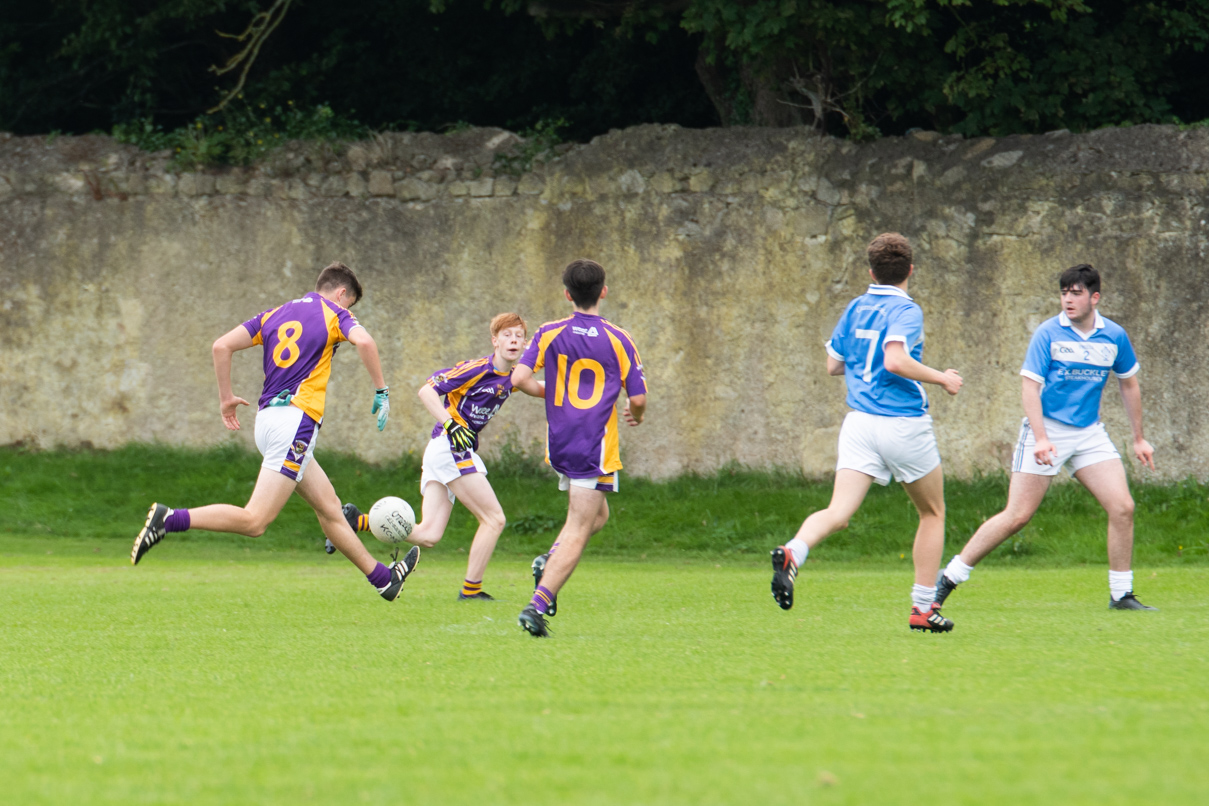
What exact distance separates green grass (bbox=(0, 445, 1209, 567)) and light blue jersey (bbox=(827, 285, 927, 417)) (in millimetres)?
6008

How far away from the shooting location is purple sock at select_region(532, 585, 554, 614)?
6200mm

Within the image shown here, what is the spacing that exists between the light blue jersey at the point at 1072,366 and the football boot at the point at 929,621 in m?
1.69

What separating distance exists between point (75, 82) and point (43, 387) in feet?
16.2

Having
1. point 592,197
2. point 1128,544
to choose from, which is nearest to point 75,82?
point 592,197

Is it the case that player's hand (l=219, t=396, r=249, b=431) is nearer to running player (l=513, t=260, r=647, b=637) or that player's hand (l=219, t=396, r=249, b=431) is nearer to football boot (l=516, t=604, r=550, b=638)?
running player (l=513, t=260, r=647, b=637)

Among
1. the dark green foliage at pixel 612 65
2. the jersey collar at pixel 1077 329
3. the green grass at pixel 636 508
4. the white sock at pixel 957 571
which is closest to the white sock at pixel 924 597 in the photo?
the white sock at pixel 957 571

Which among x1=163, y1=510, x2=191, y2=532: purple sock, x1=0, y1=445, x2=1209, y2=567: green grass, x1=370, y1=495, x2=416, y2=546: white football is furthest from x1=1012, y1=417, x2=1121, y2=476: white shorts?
x1=163, y1=510, x2=191, y2=532: purple sock

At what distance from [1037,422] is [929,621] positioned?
1.52m

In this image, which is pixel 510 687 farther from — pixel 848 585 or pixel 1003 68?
pixel 1003 68

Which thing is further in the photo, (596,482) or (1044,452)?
(1044,452)

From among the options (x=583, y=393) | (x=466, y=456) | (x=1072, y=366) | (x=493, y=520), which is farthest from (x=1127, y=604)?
(x=466, y=456)

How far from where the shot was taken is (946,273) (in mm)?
13672

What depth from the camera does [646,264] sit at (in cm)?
1470

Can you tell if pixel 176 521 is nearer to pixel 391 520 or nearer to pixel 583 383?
pixel 391 520
